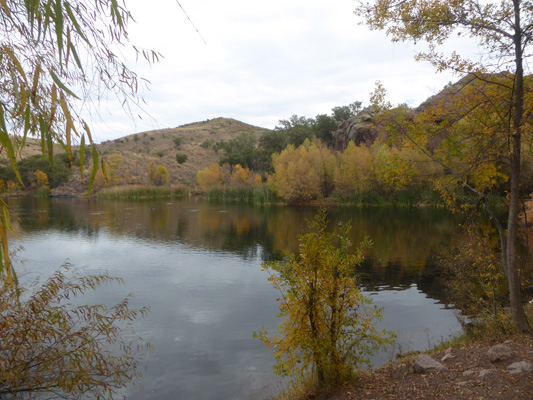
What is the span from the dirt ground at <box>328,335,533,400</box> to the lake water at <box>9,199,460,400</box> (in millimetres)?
1693

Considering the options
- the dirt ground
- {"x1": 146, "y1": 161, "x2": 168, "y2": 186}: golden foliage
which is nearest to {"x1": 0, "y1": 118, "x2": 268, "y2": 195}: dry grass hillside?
{"x1": 146, "y1": 161, "x2": 168, "y2": 186}: golden foliage

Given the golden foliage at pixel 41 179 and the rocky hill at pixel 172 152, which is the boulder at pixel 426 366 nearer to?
the rocky hill at pixel 172 152

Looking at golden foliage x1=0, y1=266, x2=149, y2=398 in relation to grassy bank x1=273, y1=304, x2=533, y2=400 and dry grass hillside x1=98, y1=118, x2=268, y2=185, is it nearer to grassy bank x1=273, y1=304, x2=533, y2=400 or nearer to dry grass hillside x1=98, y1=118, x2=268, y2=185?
grassy bank x1=273, y1=304, x2=533, y2=400

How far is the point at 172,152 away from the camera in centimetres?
9694

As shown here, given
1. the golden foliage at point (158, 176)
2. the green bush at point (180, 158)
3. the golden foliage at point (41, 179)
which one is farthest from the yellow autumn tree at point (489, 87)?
the green bush at point (180, 158)

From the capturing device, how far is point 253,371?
6590mm

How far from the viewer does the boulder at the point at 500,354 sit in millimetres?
4672

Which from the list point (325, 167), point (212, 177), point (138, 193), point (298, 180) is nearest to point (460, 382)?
point (298, 180)

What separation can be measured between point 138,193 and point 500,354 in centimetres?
5843

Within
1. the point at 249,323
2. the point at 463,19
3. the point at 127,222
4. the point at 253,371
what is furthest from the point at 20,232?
the point at 463,19

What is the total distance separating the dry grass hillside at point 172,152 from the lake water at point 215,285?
40.3 m

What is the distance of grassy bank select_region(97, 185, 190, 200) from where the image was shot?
56.2m

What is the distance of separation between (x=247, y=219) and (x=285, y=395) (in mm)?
25020

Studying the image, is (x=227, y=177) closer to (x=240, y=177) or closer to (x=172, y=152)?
(x=240, y=177)
